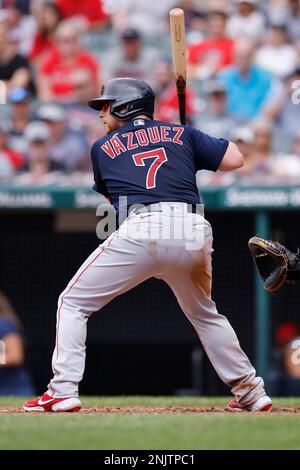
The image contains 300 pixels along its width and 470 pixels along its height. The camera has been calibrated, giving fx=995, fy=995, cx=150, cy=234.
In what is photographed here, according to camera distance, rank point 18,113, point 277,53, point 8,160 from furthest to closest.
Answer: point 277,53 → point 18,113 → point 8,160

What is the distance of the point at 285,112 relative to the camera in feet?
33.8

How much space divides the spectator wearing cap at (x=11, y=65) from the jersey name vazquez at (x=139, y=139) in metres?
6.08

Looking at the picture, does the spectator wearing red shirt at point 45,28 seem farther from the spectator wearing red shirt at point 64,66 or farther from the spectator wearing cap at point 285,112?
the spectator wearing cap at point 285,112

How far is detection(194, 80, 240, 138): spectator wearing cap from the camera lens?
10.2 m

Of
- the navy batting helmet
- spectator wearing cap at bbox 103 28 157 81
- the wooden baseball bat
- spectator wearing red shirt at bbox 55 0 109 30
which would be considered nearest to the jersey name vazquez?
the navy batting helmet

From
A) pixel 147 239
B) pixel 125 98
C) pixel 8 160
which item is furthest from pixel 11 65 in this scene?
pixel 147 239

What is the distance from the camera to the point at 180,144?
17.0ft

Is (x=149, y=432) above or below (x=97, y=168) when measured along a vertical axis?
below

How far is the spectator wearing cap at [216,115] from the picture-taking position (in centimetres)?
1017

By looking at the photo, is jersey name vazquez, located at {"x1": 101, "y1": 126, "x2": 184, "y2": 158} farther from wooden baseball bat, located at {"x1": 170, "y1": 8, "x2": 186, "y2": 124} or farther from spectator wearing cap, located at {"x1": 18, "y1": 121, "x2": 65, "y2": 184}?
spectator wearing cap, located at {"x1": 18, "y1": 121, "x2": 65, "y2": 184}

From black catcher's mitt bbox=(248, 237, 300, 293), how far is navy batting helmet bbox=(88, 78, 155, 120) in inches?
36.5

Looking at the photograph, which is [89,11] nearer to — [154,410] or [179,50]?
[179,50]

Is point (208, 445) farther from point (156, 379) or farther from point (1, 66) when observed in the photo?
point (1, 66)

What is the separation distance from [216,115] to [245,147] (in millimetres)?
879
